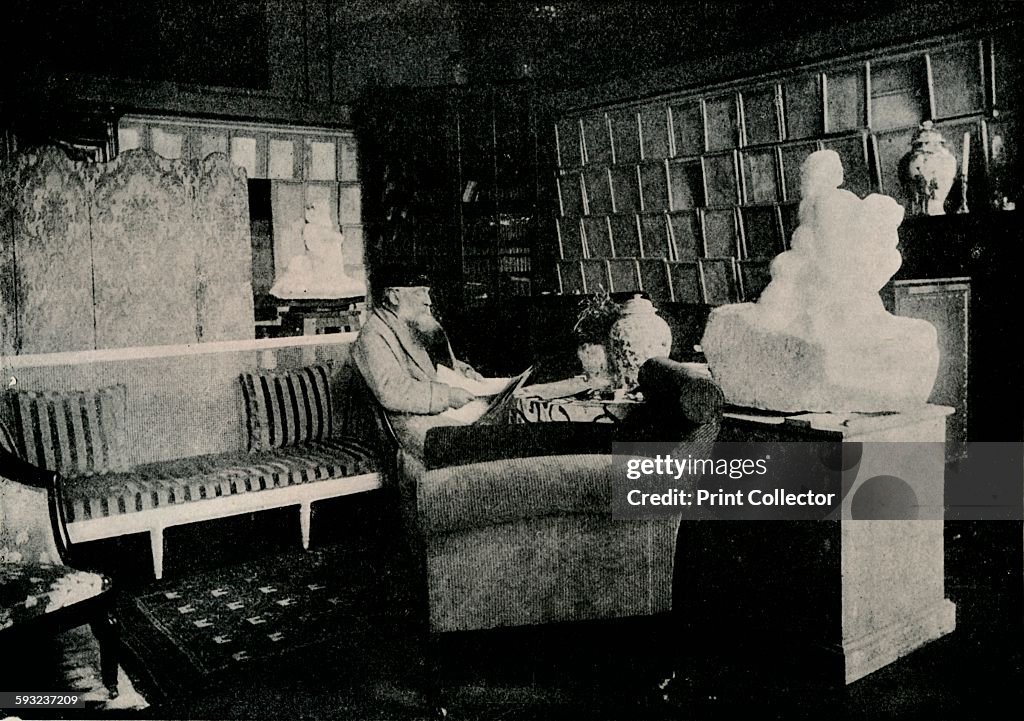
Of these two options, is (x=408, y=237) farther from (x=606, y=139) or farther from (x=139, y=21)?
(x=139, y=21)

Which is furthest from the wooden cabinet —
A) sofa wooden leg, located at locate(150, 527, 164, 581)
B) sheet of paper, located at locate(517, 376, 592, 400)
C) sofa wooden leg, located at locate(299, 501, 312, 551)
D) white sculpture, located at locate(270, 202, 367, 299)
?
white sculpture, located at locate(270, 202, 367, 299)

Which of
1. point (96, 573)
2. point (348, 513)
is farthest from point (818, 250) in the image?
point (348, 513)

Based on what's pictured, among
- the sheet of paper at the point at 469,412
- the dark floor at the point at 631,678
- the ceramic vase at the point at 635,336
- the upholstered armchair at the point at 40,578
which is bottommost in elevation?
the dark floor at the point at 631,678

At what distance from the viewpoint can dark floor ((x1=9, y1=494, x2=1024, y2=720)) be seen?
80.2 inches

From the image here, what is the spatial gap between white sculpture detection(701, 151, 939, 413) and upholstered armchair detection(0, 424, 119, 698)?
2.01 metres

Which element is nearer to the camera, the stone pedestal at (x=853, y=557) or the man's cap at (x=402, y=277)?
the stone pedestal at (x=853, y=557)

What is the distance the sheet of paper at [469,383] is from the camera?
3537 millimetres

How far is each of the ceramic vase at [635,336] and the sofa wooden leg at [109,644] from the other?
5.98ft

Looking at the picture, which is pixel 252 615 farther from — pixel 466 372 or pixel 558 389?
pixel 466 372

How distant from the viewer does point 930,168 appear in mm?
3762

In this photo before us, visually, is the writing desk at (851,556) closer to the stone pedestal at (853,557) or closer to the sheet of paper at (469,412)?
the stone pedestal at (853,557)

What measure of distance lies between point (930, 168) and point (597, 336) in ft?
5.91

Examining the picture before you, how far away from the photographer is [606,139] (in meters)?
6.25

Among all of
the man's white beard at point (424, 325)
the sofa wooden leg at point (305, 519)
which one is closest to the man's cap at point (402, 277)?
the man's white beard at point (424, 325)
